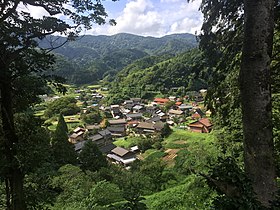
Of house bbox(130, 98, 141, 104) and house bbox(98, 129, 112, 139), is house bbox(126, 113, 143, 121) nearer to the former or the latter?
house bbox(130, 98, 141, 104)

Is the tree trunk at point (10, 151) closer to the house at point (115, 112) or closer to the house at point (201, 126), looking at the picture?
the house at point (201, 126)

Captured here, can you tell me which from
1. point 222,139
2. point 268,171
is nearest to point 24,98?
point 268,171

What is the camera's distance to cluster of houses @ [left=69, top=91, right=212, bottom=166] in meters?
32.5

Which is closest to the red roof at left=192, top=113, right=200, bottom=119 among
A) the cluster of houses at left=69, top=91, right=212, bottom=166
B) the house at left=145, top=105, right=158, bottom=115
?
the cluster of houses at left=69, top=91, right=212, bottom=166

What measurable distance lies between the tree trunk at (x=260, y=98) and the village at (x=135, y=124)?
74.2 ft

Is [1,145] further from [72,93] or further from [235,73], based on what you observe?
[72,93]

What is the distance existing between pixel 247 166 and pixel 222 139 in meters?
7.34

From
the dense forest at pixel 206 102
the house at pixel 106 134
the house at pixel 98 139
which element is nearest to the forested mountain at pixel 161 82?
the house at pixel 106 134

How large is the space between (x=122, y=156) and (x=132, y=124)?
16.4 m

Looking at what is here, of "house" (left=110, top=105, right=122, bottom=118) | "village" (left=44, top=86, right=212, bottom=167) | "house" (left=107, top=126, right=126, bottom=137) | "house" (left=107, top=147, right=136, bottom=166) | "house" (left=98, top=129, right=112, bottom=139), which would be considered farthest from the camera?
"house" (left=110, top=105, right=122, bottom=118)

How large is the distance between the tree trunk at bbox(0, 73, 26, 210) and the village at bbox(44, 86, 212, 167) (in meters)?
19.9

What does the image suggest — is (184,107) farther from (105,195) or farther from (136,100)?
(105,195)

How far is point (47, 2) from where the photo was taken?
444 centimetres

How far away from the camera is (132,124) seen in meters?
46.2
